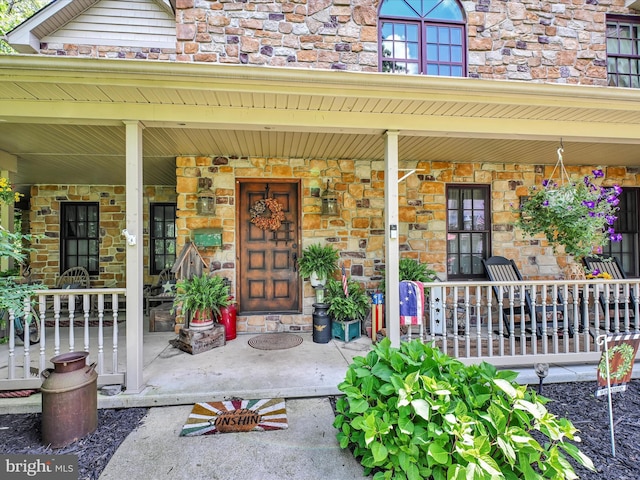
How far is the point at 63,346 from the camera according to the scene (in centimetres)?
407

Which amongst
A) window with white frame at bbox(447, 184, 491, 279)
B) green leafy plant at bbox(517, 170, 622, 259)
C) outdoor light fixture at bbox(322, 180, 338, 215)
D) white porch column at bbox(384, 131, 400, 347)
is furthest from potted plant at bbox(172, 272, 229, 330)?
green leafy plant at bbox(517, 170, 622, 259)

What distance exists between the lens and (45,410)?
2289mm

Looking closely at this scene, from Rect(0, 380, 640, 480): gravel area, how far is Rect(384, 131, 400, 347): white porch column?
57.9 inches

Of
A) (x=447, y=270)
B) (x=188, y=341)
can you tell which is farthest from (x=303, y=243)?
(x=447, y=270)

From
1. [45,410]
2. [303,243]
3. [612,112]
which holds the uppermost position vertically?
[612,112]

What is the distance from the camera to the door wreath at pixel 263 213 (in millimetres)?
4801

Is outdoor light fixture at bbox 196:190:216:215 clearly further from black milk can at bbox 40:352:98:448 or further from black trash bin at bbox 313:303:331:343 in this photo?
black milk can at bbox 40:352:98:448

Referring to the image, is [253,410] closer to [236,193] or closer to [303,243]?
[303,243]

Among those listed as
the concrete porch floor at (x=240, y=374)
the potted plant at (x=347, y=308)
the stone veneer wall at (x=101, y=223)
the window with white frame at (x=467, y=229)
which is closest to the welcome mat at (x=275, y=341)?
the concrete porch floor at (x=240, y=374)

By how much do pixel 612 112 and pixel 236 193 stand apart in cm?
435

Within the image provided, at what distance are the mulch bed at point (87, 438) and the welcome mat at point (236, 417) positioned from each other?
0.46 m

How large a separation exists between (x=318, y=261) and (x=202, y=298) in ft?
5.10

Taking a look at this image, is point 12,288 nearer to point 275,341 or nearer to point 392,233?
point 275,341

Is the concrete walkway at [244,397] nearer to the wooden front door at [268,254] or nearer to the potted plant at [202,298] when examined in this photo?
the potted plant at [202,298]
